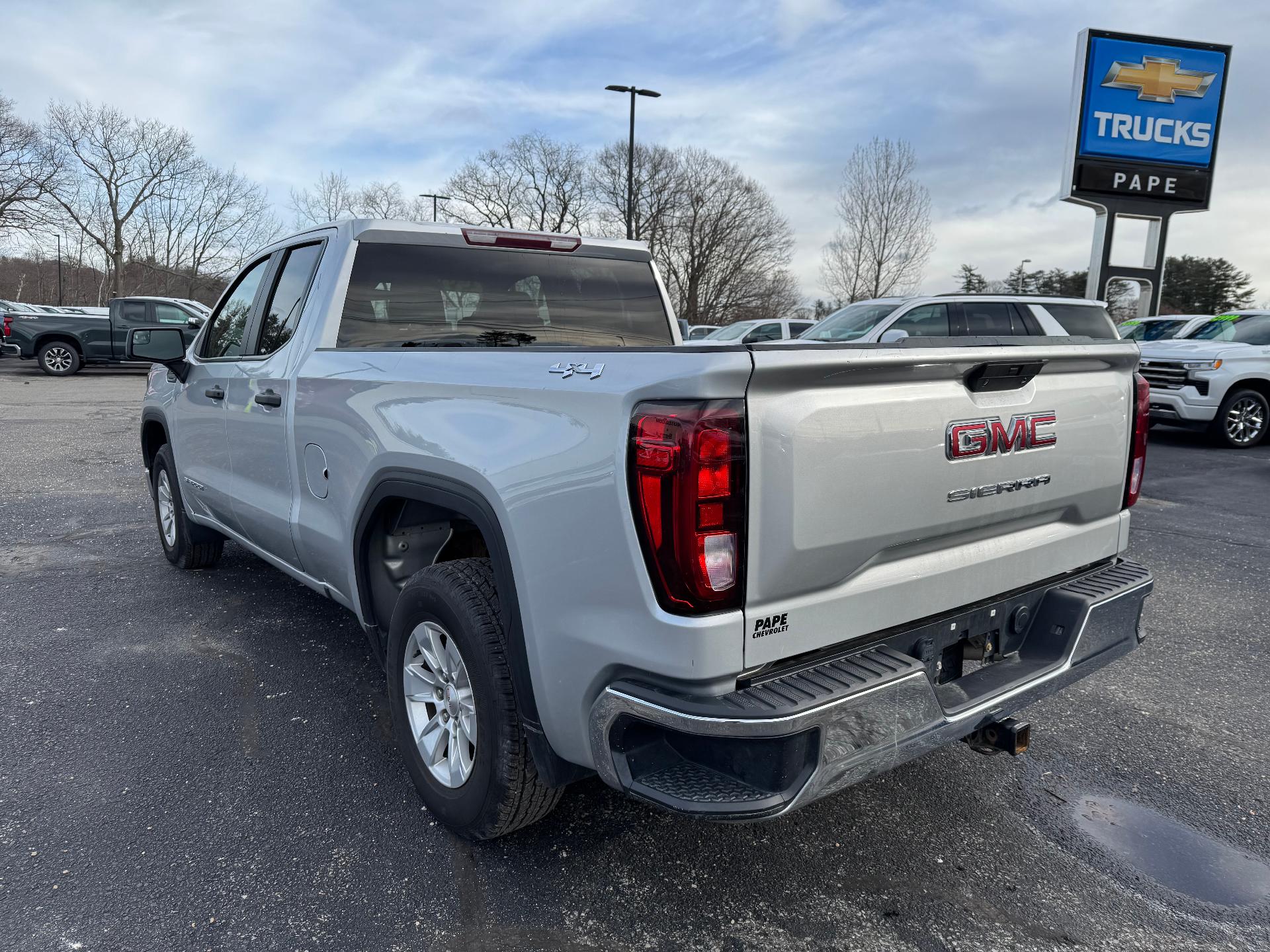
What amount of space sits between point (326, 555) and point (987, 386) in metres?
2.38

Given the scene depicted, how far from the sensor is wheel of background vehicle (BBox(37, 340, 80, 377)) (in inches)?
824

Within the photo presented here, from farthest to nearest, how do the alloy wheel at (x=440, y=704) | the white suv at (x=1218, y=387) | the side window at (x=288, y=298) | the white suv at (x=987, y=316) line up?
the white suv at (x=1218, y=387), the white suv at (x=987, y=316), the side window at (x=288, y=298), the alloy wheel at (x=440, y=704)

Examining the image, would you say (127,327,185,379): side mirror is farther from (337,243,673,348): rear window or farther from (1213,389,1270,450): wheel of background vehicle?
(1213,389,1270,450): wheel of background vehicle

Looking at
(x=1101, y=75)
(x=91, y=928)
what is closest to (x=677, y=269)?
(x=1101, y=75)

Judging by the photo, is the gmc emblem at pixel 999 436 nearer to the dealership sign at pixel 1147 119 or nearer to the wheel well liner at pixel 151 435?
the wheel well liner at pixel 151 435

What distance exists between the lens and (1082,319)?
11.2 meters

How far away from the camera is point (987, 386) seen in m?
2.37

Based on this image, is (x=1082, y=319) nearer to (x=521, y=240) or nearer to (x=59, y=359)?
(x=521, y=240)

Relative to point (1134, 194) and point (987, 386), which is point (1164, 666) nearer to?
point (987, 386)

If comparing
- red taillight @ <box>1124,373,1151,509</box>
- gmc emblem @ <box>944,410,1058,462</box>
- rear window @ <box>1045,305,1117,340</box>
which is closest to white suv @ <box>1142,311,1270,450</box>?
rear window @ <box>1045,305,1117,340</box>

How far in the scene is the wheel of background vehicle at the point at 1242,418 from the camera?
1198 centimetres

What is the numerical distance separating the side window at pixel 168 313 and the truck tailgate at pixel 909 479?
68.1ft

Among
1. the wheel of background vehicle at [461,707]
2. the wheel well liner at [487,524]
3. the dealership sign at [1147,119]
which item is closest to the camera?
the wheel well liner at [487,524]

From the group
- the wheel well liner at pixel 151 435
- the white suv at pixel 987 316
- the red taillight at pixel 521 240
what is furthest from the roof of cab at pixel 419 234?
the white suv at pixel 987 316
